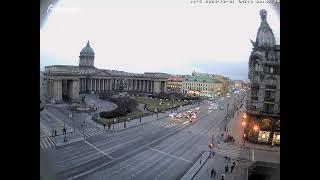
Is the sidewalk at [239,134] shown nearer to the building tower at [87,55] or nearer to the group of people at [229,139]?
the group of people at [229,139]

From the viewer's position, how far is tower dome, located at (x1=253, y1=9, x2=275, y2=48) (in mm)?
6049

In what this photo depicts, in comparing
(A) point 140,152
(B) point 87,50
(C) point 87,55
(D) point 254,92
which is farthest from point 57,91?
(D) point 254,92

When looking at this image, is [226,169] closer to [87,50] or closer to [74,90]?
[87,50]

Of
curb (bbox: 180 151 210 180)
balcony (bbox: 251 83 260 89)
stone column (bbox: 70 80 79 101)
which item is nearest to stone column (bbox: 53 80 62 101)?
stone column (bbox: 70 80 79 101)

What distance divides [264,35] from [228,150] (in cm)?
278

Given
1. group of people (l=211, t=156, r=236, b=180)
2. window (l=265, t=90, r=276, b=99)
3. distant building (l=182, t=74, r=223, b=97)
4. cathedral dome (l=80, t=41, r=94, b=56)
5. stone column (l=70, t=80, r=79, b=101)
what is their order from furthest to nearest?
stone column (l=70, t=80, r=79, b=101) → distant building (l=182, t=74, r=223, b=97) → cathedral dome (l=80, t=41, r=94, b=56) → group of people (l=211, t=156, r=236, b=180) → window (l=265, t=90, r=276, b=99)

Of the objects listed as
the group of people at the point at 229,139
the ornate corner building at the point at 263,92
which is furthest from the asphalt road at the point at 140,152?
the ornate corner building at the point at 263,92

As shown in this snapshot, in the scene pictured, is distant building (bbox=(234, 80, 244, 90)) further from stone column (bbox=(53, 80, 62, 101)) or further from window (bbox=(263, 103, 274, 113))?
stone column (bbox=(53, 80, 62, 101))

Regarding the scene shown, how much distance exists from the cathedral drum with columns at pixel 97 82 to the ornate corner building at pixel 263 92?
271cm

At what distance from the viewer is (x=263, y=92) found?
23.6 ft

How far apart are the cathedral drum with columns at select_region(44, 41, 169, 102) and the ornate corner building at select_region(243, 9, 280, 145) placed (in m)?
2.71

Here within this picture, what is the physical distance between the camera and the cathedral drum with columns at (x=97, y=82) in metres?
8.89

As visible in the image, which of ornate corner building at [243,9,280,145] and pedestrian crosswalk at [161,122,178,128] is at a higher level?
ornate corner building at [243,9,280,145]
